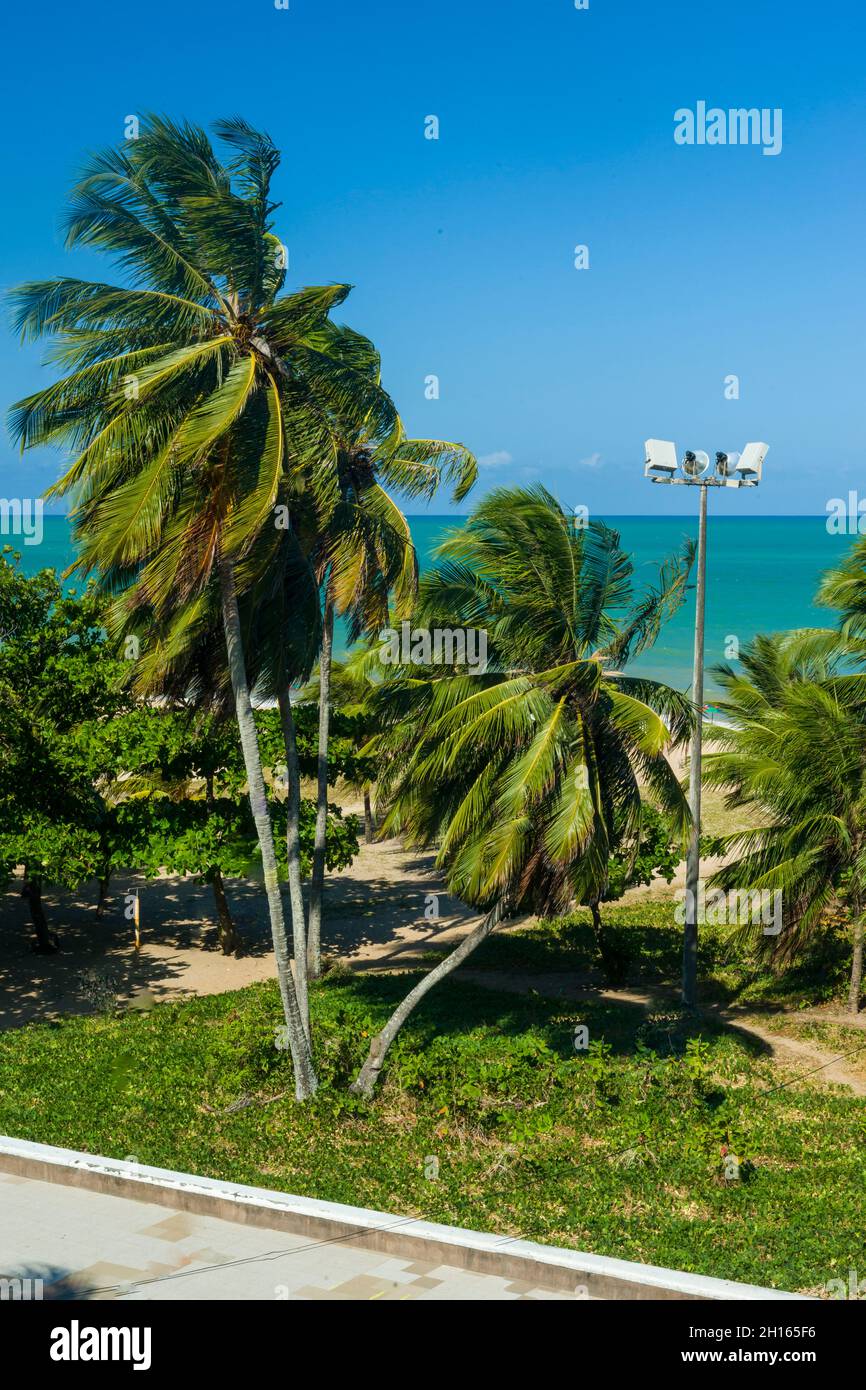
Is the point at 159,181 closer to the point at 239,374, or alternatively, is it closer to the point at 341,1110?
the point at 239,374

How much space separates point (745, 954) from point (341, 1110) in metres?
9.64

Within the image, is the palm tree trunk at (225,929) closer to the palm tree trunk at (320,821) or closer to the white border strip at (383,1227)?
the palm tree trunk at (320,821)

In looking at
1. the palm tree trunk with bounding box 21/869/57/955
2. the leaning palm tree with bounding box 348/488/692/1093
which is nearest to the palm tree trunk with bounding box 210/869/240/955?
the palm tree trunk with bounding box 21/869/57/955

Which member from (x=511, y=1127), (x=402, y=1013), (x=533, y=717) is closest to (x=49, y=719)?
(x=402, y=1013)

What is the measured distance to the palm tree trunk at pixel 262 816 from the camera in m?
13.7

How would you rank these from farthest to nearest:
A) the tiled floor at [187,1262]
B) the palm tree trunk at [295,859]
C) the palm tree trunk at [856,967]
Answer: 1. the palm tree trunk at [856,967]
2. the palm tree trunk at [295,859]
3. the tiled floor at [187,1262]

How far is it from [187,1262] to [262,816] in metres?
4.85

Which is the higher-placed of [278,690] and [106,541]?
[106,541]

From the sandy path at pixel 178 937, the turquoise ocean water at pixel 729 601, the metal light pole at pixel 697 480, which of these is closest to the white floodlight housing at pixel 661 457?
the metal light pole at pixel 697 480

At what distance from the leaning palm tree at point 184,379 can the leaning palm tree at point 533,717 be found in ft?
7.11

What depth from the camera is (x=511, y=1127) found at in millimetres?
14461

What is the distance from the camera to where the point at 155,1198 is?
40.0ft

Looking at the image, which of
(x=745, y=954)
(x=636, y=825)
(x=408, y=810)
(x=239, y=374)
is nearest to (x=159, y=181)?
(x=239, y=374)
